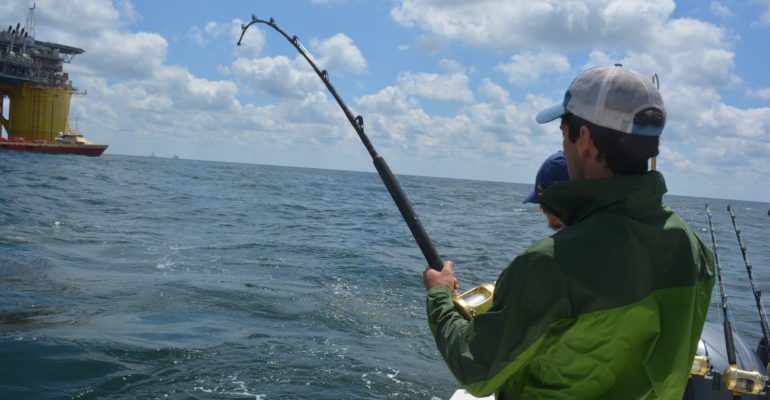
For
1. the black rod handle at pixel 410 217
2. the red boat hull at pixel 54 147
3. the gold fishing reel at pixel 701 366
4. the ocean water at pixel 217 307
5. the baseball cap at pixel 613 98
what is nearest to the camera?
the baseball cap at pixel 613 98

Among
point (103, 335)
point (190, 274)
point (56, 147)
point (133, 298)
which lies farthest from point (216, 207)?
point (56, 147)

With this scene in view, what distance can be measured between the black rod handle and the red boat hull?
5763 cm

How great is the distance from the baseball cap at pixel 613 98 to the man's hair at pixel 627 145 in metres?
0.01

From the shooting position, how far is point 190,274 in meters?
9.13

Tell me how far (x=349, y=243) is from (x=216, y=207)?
796 centimetres

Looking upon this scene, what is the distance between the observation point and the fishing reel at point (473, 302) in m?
2.01

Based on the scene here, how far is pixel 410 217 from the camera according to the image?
302 centimetres

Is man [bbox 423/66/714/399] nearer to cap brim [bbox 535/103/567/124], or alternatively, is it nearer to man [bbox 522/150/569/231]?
cap brim [bbox 535/103/567/124]

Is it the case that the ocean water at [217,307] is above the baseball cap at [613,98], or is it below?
below

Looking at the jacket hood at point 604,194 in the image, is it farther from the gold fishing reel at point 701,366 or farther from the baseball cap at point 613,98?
the gold fishing reel at point 701,366

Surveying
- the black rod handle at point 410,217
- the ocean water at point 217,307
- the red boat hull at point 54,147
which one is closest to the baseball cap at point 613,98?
the black rod handle at point 410,217

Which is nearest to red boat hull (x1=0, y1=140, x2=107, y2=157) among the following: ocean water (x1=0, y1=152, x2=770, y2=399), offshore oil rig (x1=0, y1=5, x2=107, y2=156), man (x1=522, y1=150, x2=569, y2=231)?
offshore oil rig (x1=0, y1=5, x2=107, y2=156)

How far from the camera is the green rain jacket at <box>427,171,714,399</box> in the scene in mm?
1430

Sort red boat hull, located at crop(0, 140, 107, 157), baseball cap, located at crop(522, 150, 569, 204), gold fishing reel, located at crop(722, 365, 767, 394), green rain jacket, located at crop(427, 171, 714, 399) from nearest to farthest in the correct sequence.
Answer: green rain jacket, located at crop(427, 171, 714, 399)
baseball cap, located at crop(522, 150, 569, 204)
gold fishing reel, located at crop(722, 365, 767, 394)
red boat hull, located at crop(0, 140, 107, 157)
